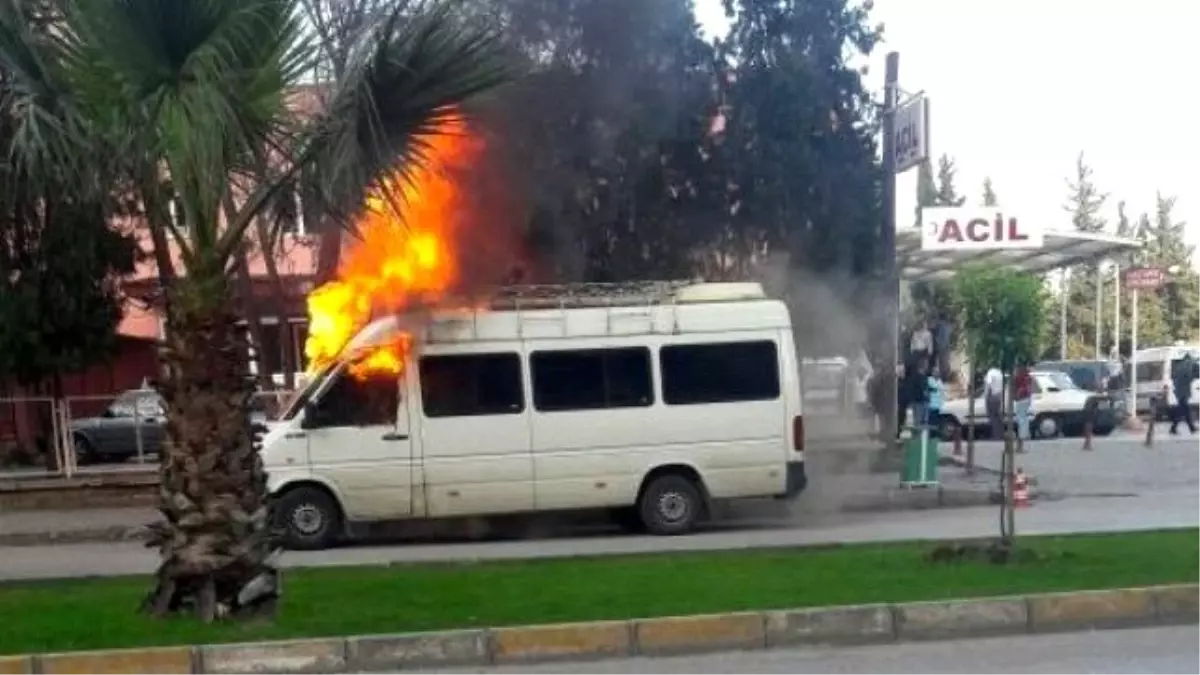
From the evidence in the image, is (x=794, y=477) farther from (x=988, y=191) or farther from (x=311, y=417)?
(x=988, y=191)

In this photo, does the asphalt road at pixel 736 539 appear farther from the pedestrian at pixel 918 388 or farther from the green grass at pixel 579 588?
the pedestrian at pixel 918 388

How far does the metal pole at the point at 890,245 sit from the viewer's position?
19683 millimetres

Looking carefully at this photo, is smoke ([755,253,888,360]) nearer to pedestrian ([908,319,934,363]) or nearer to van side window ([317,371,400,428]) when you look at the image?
pedestrian ([908,319,934,363])

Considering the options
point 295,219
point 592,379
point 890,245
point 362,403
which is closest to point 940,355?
point 890,245

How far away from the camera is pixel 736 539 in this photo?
1474cm

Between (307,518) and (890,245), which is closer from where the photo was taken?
(307,518)

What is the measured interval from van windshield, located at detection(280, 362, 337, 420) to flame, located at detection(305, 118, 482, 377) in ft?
0.60

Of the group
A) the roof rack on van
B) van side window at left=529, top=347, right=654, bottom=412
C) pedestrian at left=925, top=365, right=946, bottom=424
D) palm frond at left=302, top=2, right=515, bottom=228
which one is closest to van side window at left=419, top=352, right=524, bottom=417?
van side window at left=529, top=347, right=654, bottom=412

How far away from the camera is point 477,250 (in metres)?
15.2

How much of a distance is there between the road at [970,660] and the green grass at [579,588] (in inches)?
23.8

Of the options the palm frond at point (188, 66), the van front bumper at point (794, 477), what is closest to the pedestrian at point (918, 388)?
the van front bumper at point (794, 477)

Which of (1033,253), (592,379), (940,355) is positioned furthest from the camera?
(1033,253)

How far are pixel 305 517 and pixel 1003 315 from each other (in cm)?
710

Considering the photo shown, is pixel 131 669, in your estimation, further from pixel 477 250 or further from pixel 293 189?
pixel 477 250
